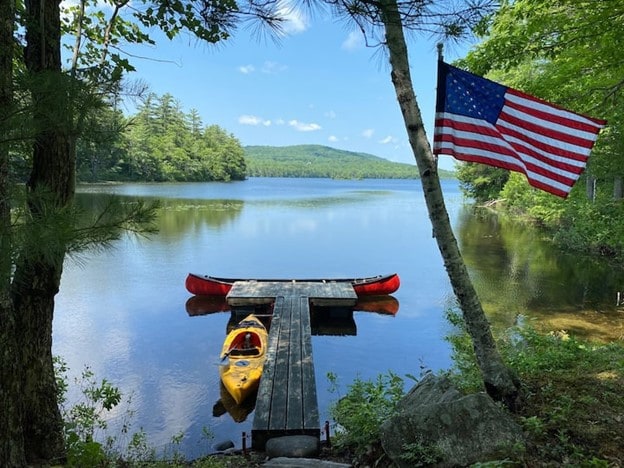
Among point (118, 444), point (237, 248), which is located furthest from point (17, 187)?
point (237, 248)

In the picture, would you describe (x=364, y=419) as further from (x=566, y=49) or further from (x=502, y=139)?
(x=566, y=49)

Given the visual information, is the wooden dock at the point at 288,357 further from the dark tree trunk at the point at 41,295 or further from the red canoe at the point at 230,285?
the dark tree trunk at the point at 41,295

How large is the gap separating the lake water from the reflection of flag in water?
3.07m

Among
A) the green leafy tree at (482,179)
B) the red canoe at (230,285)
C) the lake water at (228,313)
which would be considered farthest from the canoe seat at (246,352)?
the green leafy tree at (482,179)

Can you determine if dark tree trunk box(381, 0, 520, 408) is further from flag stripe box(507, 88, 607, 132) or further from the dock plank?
the dock plank

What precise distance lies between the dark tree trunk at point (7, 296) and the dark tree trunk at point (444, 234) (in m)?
3.02

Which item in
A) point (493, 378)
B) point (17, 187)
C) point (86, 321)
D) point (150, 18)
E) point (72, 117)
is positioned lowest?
point (86, 321)

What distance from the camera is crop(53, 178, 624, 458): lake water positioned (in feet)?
28.6

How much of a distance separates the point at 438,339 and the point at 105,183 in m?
10.5

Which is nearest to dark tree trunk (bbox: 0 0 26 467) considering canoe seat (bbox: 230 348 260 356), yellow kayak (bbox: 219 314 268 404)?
yellow kayak (bbox: 219 314 268 404)

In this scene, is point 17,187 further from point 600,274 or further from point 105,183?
point 600,274

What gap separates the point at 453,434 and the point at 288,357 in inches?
223

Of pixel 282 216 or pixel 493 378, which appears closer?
pixel 493 378

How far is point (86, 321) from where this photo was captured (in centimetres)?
1312
